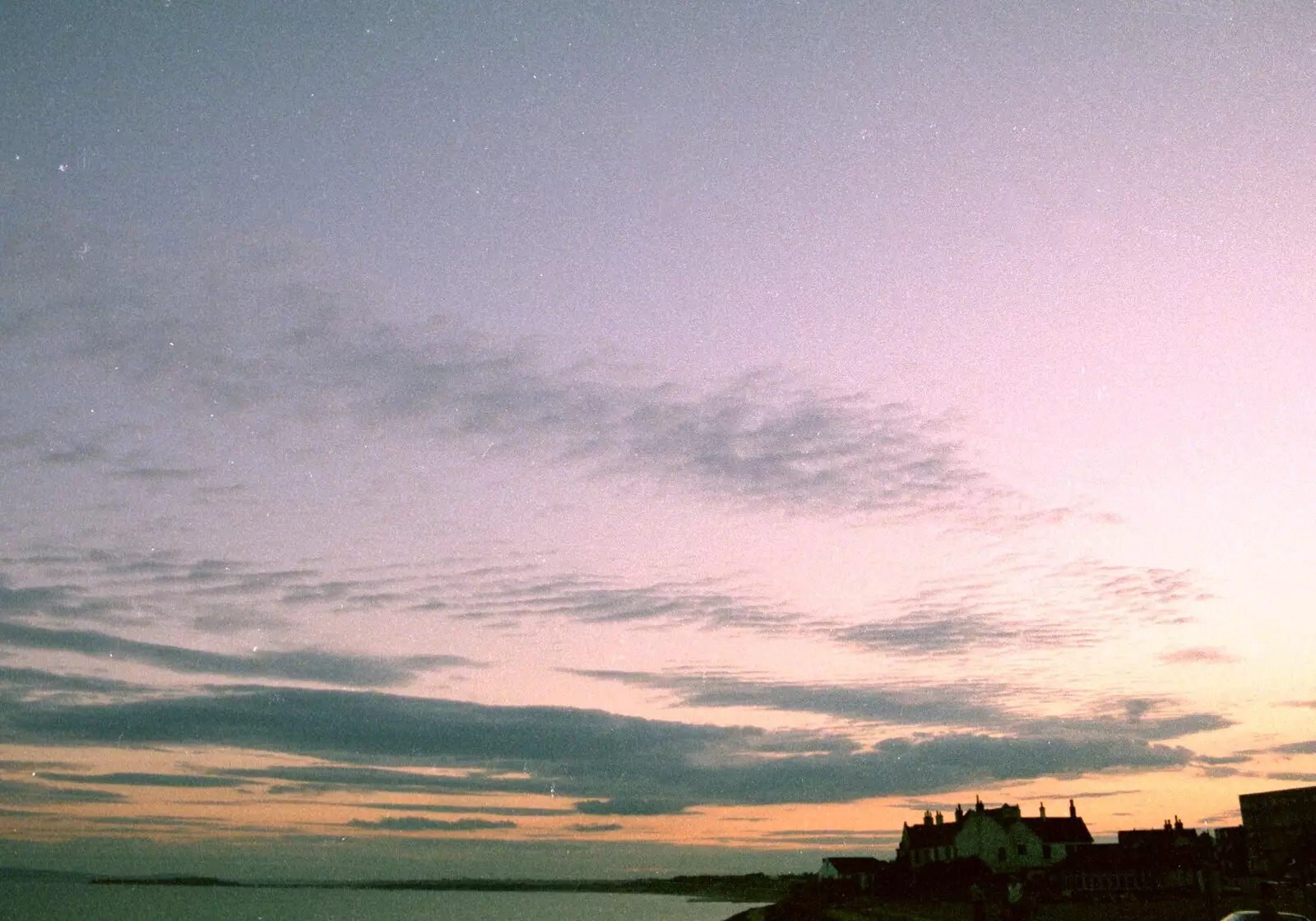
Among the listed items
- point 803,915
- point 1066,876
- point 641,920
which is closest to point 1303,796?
point 1066,876

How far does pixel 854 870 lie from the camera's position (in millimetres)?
122250

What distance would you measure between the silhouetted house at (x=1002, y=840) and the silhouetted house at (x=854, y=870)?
351 cm

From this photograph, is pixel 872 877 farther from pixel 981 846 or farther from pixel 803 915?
pixel 803 915

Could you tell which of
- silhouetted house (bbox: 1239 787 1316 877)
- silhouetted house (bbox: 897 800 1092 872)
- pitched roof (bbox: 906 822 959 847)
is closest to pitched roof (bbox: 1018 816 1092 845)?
silhouetted house (bbox: 897 800 1092 872)

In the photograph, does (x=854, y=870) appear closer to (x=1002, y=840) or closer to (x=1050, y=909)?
(x=1002, y=840)

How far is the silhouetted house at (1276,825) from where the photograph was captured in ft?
347

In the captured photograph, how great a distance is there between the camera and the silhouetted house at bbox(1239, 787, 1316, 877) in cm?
10581

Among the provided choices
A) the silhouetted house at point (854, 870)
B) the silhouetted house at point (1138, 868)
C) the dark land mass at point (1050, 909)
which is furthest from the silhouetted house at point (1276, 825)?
the silhouetted house at point (854, 870)

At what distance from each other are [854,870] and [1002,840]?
18.9 m

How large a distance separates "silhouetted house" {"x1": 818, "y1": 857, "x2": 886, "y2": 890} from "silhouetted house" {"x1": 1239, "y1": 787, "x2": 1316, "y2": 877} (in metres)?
36.9

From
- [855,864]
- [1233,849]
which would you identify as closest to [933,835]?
[855,864]

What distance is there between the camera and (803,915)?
270 feet

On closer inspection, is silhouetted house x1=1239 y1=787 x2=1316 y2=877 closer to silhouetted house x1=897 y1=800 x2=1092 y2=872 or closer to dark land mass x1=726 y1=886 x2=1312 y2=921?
silhouetted house x1=897 y1=800 x2=1092 y2=872

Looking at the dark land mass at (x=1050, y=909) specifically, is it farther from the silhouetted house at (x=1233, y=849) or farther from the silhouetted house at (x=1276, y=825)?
the silhouetted house at (x=1233, y=849)
